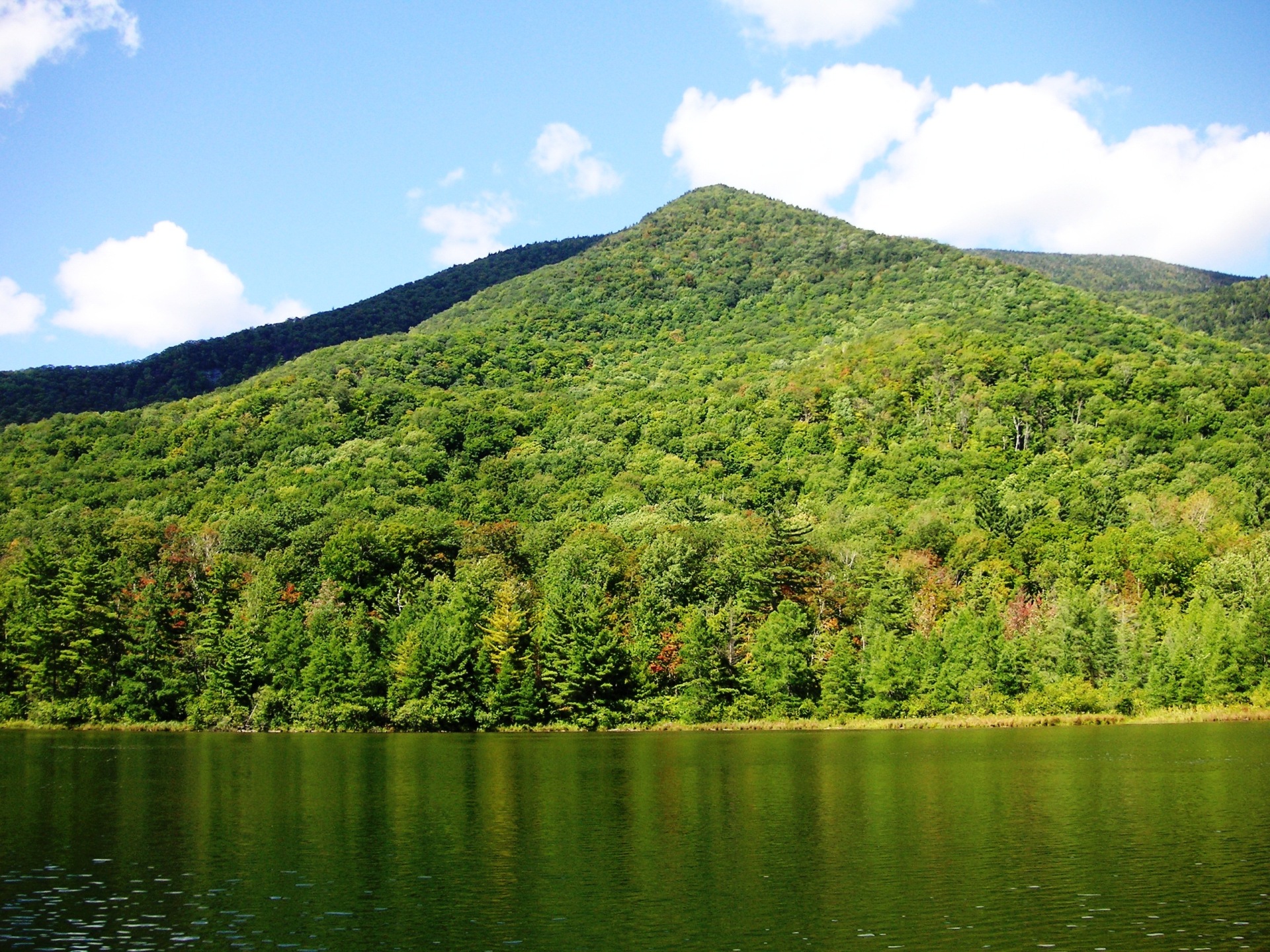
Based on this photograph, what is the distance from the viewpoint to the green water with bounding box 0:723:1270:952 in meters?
21.5

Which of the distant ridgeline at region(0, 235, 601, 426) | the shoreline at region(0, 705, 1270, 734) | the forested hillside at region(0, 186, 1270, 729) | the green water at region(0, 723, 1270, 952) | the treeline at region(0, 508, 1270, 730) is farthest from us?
the distant ridgeline at region(0, 235, 601, 426)

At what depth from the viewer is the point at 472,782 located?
4422 centimetres

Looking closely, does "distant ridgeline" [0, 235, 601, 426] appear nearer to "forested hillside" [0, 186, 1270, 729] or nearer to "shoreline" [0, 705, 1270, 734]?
"forested hillside" [0, 186, 1270, 729]

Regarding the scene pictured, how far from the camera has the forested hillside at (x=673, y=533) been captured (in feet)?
251

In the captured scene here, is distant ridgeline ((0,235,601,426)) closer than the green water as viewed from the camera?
No

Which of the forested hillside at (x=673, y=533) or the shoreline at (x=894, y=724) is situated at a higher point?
the forested hillside at (x=673, y=533)

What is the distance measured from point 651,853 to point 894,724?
48.0 meters

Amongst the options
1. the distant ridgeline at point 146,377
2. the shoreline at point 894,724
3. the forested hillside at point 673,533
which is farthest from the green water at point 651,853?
the distant ridgeline at point 146,377

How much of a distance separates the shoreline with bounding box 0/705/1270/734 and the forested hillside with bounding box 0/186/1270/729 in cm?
101

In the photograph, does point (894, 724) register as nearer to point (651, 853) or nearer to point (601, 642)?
point (601, 642)

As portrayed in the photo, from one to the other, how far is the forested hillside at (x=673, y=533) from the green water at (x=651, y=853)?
24227mm

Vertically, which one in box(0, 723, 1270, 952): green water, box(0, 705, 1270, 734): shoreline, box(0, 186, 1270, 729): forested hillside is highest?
box(0, 186, 1270, 729): forested hillside

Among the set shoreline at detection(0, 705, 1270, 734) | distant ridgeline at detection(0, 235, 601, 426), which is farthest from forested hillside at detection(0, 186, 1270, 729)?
distant ridgeline at detection(0, 235, 601, 426)

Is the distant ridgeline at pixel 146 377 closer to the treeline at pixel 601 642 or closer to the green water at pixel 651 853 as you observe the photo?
the treeline at pixel 601 642
